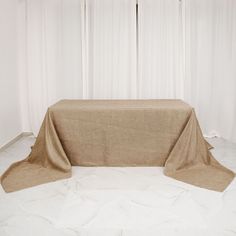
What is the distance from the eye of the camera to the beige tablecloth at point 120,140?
250 cm

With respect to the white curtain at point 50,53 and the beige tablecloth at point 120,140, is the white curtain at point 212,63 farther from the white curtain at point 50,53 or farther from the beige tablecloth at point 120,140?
the white curtain at point 50,53

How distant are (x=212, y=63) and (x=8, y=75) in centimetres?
256

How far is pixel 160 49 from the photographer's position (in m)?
3.60

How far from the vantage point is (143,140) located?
2580mm

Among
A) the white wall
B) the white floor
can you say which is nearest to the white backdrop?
the white wall

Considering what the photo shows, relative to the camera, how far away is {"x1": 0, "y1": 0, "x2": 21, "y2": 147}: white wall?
324 cm

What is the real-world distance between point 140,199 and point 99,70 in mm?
2104

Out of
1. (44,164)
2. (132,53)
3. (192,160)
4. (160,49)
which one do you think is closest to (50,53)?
(132,53)

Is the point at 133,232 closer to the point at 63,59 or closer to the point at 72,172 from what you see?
the point at 72,172

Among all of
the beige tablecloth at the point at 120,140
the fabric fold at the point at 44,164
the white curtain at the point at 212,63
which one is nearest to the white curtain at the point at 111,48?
the white curtain at the point at 212,63

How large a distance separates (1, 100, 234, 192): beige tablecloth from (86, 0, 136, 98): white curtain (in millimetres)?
1085

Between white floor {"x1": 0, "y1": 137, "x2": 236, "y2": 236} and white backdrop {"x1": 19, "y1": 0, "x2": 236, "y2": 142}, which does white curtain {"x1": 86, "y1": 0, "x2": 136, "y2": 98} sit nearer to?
white backdrop {"x1": 19, "y1": 0, "x2": 236, "y2": 142}

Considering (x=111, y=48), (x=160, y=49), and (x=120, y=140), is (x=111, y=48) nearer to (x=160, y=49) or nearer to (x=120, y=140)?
(x=160, y=49)

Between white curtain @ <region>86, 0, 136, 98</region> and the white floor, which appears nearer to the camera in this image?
the white floor
